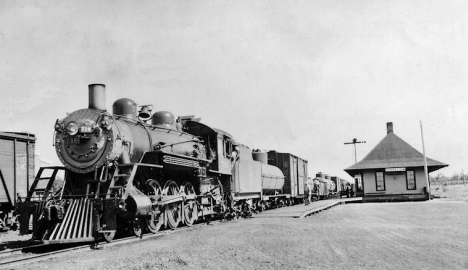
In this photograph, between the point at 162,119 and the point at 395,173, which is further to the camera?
the point at 395,173

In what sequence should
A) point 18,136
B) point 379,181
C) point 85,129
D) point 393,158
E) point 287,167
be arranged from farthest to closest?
point 393,158 < point 379,181 < point 287,167 < point 18,136 < point 85,129

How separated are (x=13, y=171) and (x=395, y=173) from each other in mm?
26106

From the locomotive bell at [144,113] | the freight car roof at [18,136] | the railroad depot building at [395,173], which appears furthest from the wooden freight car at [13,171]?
the railroad depot building at [395,173]

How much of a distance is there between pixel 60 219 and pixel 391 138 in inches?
1201

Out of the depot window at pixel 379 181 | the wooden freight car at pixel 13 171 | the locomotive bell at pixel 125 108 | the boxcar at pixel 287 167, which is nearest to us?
the locomotive bell at pixel 125 108

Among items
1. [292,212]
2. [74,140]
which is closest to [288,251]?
[74,140]

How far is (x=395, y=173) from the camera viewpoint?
32250 millimetres

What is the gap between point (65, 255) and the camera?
8609 mm

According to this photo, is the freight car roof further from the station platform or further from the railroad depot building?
the railroad depot building

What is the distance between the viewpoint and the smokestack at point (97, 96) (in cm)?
1179

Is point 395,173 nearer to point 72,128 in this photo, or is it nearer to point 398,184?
point 398,184

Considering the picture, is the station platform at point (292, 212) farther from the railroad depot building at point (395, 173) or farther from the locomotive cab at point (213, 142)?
the railroad depot building at point (395, 173)

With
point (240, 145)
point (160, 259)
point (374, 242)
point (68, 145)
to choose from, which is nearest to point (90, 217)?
point (68, 145)

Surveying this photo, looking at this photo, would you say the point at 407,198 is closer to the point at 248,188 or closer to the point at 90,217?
the point at 248,188
